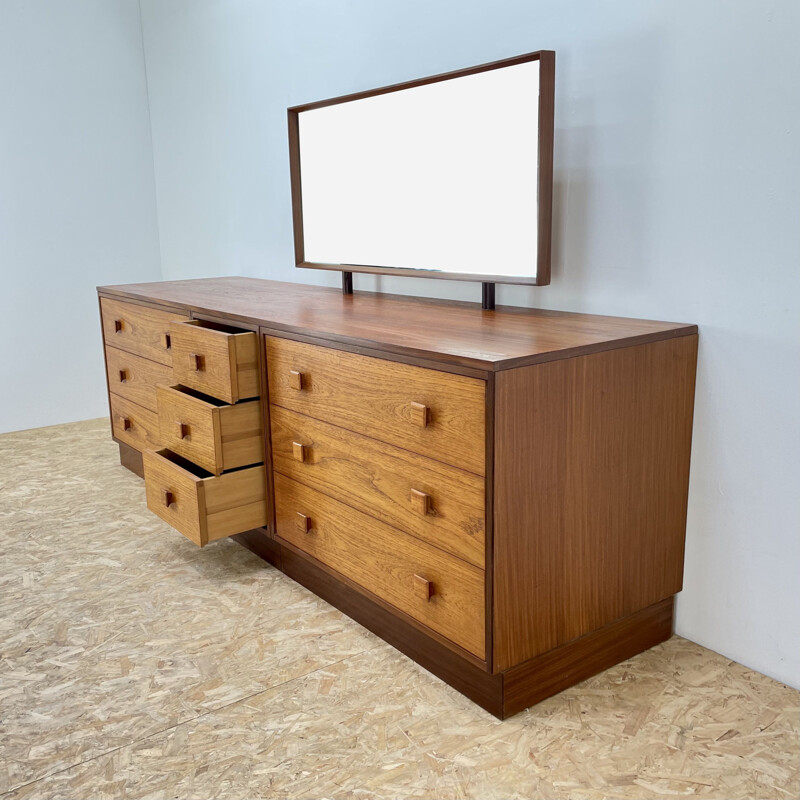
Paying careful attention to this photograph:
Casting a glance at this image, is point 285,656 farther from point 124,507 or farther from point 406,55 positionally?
point 406,55

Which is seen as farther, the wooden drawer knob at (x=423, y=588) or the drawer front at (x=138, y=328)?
the drawer front at (x=138, y=328)

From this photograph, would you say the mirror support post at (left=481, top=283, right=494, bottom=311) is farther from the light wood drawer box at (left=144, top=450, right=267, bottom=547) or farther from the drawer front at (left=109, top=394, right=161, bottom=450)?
the drawer front at (left=109, top=394, right=161, bottom=450)

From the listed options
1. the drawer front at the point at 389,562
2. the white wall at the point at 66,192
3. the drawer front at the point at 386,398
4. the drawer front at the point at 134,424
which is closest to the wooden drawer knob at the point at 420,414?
the drawer front at the point at 386,398

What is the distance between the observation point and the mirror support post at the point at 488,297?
1935mm

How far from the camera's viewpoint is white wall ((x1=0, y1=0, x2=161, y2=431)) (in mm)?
3443

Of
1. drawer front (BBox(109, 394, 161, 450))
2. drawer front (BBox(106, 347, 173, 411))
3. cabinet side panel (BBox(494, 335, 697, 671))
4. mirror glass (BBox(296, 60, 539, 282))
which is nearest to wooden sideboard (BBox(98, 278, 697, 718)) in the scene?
cabinet side panel (BBox(494, 335, 697, 671))

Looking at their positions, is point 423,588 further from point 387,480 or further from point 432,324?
point 432,324

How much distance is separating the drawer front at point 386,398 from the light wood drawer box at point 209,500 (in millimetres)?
241

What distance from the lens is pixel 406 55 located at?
2205mm

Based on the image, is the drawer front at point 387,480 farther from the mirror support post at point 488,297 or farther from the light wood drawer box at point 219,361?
the mirror support post at point 488,297

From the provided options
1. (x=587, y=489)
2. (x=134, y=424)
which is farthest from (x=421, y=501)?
(x=134, y=424)

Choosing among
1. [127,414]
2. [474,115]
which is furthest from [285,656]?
[127,414]

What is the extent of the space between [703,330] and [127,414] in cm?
203

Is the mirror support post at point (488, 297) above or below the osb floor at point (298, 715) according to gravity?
above
